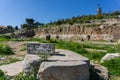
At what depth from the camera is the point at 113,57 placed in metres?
12.5

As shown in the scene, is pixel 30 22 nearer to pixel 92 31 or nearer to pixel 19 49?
pixel 92 31

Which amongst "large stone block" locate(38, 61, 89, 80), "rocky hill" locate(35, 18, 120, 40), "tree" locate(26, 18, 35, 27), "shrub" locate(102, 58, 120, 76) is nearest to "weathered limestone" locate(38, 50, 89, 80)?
"large stone block" locate(38, 61, 89, 80)

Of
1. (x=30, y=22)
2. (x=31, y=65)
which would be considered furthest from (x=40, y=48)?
(x=30, y=22)

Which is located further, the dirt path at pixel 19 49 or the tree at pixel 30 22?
the tree at pixel 30 22

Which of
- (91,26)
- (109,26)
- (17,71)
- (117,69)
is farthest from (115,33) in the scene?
(17,71)

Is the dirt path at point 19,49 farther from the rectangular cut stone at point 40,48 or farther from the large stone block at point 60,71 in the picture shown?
the large stone block at point 60,71

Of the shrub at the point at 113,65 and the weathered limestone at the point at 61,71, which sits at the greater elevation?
the weathered limestone at the point at 61,71

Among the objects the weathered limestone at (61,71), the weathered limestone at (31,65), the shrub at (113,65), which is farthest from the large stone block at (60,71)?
the shrub at (113,65)

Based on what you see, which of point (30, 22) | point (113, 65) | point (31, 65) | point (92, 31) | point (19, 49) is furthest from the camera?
point (30, 22)

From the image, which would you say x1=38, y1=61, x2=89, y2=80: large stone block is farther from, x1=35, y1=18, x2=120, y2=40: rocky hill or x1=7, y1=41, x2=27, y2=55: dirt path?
x1=35, y1=18, x2=120, y2=40: rocky hill

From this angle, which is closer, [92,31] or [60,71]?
[60,71]

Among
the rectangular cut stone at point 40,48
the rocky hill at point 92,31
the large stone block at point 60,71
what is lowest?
the large stone block at point 60,71

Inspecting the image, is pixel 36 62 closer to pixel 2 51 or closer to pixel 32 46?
pixel 32 46

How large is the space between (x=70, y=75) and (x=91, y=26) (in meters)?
44.7
